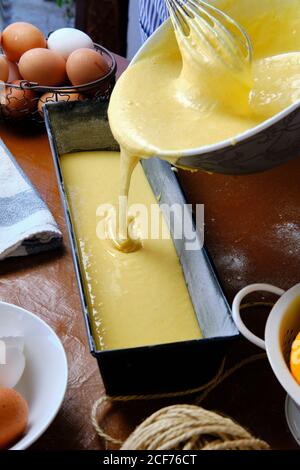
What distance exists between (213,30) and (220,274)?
415mm

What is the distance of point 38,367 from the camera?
77cm

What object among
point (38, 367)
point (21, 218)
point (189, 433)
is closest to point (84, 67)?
point (21, 218)

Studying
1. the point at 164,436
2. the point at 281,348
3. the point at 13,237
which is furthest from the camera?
the point at 13,237

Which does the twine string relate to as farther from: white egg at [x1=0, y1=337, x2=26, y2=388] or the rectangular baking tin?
white egg at [x1=0, y1=337, x2=26, y2=388]

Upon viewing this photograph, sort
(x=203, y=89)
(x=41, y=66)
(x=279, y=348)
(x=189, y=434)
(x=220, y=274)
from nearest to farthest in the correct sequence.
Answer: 1. (x=189, y=434)
2. (x=279, y=348)
3. (x=203, y=89)
4. (x=220, y=274)
5. (x=41, y=66)

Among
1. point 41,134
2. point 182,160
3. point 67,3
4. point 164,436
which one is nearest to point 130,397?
point 164,436

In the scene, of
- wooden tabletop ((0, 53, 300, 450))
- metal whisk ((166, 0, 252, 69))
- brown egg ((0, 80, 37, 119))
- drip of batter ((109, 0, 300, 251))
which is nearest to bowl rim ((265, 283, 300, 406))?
wooden tabletop ((0, 53, 300, 450))

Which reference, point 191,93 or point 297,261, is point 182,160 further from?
point 297,261

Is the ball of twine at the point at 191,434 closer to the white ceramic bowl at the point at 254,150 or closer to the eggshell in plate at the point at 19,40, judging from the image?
the white ceramic bowl at the point at 254,150

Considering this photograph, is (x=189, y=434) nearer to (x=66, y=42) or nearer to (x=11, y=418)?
(x=11, y=418)

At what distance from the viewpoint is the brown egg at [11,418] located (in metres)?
0.66

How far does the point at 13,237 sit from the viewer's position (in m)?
1.01

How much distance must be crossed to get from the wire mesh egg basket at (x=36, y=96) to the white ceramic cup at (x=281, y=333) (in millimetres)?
684

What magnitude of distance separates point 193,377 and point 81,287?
0.69ft
